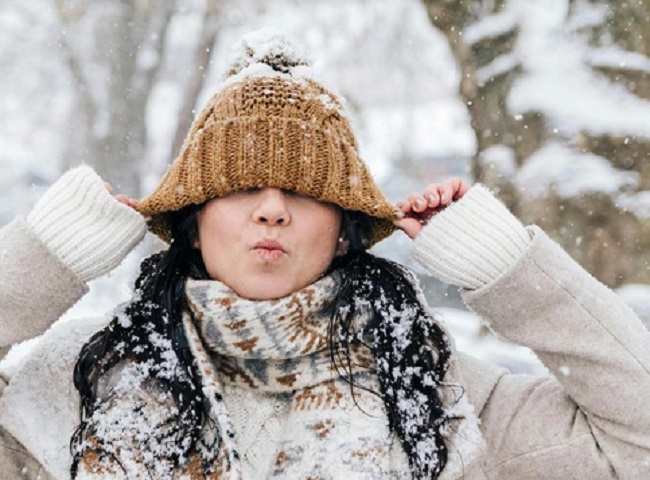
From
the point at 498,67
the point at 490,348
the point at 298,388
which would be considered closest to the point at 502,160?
the point at 498,67

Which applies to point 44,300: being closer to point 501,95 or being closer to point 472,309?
point 472,309

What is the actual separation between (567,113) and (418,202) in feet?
9.24

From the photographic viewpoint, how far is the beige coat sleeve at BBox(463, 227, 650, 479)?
1749 millimetres

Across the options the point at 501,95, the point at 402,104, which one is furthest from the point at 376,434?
the point at 402,104

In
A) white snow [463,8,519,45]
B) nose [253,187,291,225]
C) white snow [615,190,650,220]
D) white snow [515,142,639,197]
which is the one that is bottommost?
white snow [615,190,650,220]

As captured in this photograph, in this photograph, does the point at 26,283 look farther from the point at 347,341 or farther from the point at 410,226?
the point at 410,226

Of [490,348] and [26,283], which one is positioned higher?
[26,283]

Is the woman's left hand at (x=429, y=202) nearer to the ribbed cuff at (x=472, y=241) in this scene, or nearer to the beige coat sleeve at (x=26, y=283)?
the ribbed cuff at (x=472, y=241)

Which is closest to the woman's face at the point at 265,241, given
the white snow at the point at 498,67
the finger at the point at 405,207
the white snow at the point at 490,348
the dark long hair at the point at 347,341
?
the dark long hair at the point at 347,341

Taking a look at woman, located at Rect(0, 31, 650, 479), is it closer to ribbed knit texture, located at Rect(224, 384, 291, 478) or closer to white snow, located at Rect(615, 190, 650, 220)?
ribbed knit texture, located at Rect(224, 384, 291, 478)

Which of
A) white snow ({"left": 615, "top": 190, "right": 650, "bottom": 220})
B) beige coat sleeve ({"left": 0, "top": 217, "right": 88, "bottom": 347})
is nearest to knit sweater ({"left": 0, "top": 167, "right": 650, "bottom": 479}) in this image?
beige coat sleeve ({"left": 0, "top": 217, "right": 88, "bottom": 347})

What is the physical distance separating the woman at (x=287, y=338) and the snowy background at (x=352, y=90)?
373mm

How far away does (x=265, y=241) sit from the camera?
1735 mm

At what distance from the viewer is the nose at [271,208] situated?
1740 mm
